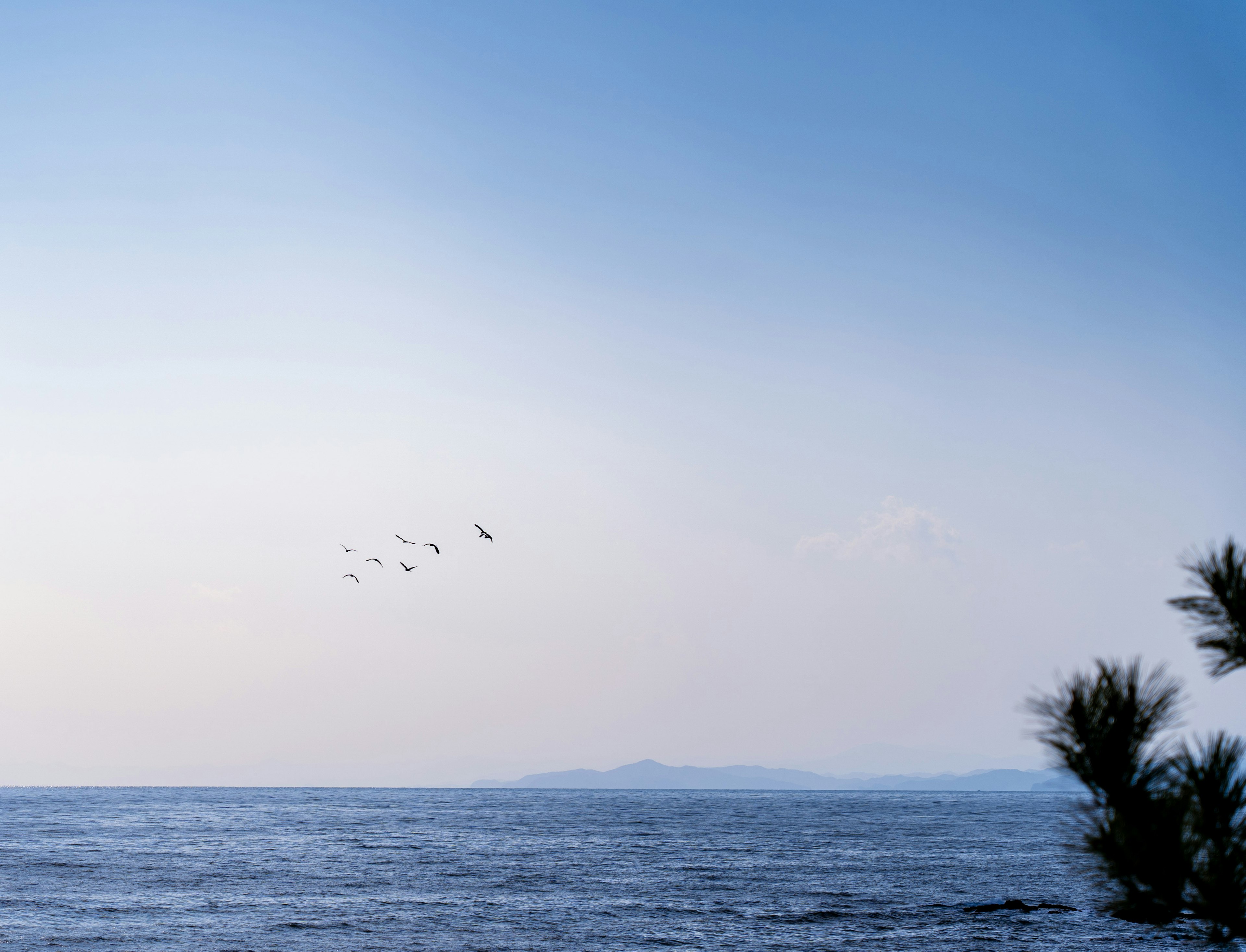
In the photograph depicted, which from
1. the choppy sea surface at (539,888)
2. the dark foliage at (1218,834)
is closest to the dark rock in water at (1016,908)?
the choppy sea surface at (539,888)

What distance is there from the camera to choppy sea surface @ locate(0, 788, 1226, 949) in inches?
1212

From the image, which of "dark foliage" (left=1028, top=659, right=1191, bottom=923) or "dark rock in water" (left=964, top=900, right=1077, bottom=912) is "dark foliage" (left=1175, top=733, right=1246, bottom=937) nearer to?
"dark foliage" (left=1028, top=659, right=1191, bottom=923)

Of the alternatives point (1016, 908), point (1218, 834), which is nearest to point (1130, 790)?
point (1218, 834)

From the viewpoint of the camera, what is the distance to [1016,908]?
125ft

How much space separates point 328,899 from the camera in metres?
38.4

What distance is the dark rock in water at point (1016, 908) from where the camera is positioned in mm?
37625

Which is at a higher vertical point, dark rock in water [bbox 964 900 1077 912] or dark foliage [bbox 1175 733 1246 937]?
dark foliage [bbox 1175 733 1246 937]

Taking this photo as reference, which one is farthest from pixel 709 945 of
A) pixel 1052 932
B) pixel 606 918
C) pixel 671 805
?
pixel 671 805

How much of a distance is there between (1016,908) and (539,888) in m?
22.0

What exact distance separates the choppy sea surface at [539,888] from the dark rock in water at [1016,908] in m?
0.63

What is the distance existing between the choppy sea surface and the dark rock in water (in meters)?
0.63

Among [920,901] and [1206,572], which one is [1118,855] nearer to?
[1206,572]

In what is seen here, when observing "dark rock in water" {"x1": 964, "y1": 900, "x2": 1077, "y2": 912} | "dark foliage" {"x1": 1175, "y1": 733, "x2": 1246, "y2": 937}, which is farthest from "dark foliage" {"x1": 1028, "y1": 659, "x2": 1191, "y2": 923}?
"dark rock in water" {"x1": 964, "y1": 900, "x2": 1077, "y2": 912}

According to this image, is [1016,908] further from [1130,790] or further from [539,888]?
[1130,790]
